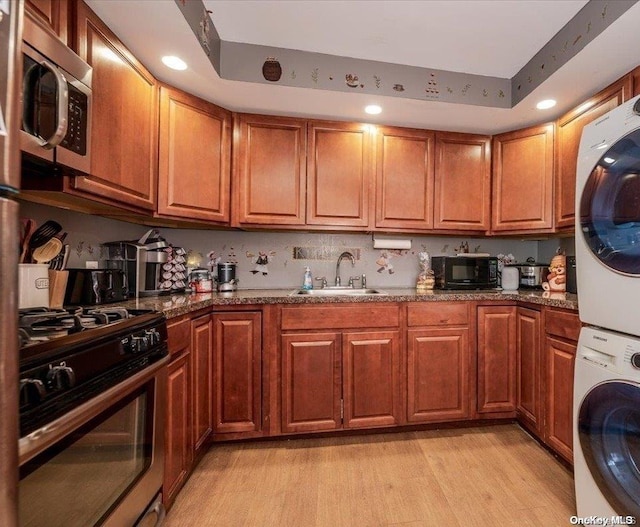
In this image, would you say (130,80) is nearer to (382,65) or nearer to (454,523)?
(382,65)

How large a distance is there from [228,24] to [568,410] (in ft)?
8.73

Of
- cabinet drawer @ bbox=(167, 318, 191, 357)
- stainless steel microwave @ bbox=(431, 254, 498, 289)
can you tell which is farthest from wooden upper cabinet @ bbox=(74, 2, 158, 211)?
stainless steel microwave @ bbox=(431, 254, 498, 289)

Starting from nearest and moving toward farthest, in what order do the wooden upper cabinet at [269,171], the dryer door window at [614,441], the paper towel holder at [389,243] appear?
the dryer door window at [614,441] → the wooden upper cabinet at [269,171] → the paper towel holder at [389,243]

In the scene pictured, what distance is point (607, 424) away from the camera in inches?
45.3

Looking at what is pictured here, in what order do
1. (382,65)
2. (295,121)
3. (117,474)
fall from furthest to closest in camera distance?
1. (295,121)
2. (382,65)
3. (117,474)

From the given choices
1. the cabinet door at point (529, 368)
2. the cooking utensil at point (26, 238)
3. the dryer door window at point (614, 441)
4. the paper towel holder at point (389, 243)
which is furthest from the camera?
the paper towel holder at point (389, 243)

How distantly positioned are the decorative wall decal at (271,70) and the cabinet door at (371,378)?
156 centimetres

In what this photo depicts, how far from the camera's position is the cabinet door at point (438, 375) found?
204 centimetres

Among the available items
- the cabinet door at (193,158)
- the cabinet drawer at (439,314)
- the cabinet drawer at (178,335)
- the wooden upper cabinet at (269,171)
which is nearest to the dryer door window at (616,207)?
the cabinet drawer at (439,314)

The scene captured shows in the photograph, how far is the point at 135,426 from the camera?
1.09m

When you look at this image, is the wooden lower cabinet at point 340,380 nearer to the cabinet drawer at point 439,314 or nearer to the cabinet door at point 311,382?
the cabinet door at point 311,382

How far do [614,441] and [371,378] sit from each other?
1130mm

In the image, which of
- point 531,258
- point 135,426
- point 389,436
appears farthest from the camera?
point 531,258

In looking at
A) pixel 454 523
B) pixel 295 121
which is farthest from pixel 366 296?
pixel 295 121
